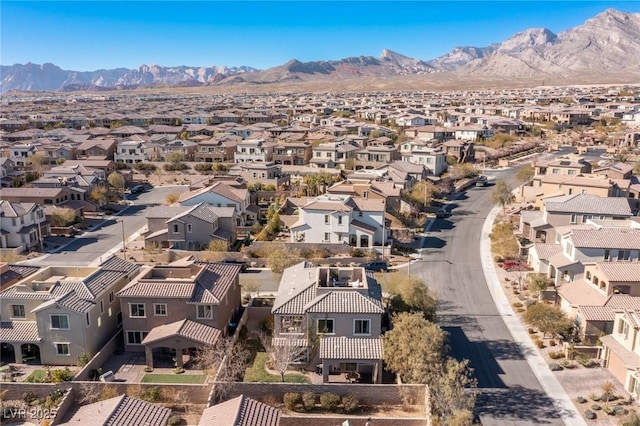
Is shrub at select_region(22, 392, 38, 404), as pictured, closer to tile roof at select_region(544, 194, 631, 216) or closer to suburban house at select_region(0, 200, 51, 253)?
suburban house at select_region(0, 200, 51, 253)

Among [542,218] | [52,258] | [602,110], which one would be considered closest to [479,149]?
[542,218]

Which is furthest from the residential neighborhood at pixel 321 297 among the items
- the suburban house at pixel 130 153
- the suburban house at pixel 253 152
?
the suburban house at pixel 130 153

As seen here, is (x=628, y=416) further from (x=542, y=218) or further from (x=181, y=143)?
(x=181, y=143)

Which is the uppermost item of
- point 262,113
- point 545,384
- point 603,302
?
point 262,113

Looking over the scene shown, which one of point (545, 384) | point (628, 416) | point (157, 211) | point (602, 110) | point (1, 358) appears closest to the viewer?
point (628, 416)

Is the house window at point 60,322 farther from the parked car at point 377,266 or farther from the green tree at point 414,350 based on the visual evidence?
the parked car at point 377,266
